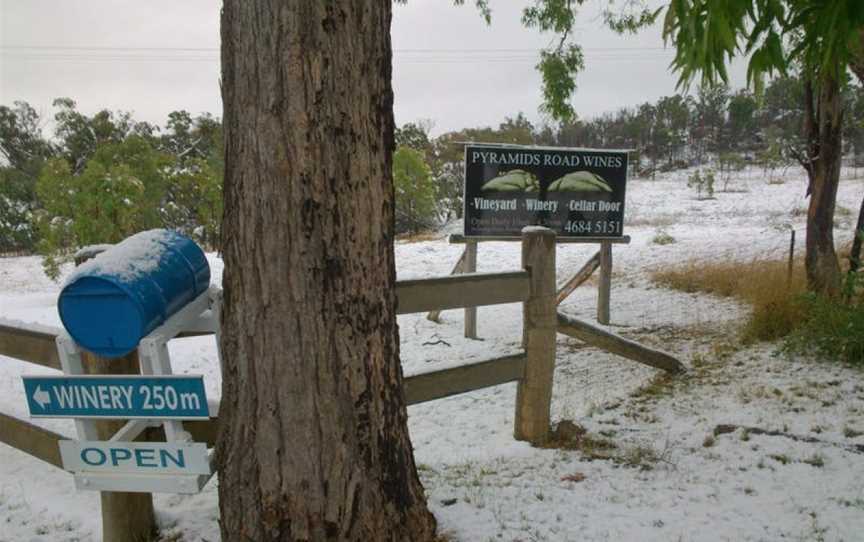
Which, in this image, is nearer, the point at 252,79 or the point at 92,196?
the point at 252,79

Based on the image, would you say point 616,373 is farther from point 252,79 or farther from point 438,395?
point 252,79

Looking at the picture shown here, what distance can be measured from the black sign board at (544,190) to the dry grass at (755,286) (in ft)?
6.47

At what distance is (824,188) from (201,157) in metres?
25.0

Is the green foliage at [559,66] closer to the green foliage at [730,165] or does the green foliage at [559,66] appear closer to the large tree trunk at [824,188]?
the large tree trunk at [824,188]

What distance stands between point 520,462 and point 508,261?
9806mm

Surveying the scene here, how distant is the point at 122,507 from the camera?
97.7 inches

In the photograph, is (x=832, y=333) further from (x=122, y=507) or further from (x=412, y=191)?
(x=412, y=191)

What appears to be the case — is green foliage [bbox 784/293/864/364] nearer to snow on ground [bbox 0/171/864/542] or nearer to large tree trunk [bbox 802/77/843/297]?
snow on ground [bbox 0/171/864/542]

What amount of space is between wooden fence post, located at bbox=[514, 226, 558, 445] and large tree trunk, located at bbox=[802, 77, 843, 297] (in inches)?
162

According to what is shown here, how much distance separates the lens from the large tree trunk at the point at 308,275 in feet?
5.92

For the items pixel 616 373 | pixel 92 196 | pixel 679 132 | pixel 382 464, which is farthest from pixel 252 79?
pixel 679 132

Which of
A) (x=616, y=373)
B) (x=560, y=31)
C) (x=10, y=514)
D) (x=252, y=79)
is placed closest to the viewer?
(x=252, y=79)

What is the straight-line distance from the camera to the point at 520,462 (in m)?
3.42

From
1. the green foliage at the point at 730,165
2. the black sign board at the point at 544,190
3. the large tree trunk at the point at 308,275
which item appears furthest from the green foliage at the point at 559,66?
the green foliage at the point at 730,165
